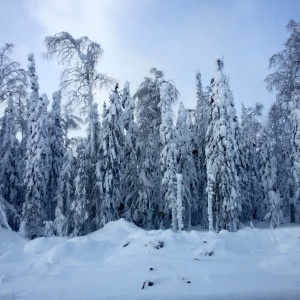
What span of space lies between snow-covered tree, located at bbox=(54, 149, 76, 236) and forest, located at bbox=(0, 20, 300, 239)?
78mm

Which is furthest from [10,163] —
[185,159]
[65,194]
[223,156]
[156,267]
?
[156,267]

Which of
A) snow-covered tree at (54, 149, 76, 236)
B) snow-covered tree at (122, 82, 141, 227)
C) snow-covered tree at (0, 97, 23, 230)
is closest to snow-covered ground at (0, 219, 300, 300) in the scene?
snow-covered tree at (54, 149, 76, 236)


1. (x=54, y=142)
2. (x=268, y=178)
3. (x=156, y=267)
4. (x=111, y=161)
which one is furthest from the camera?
(x=268, y=178)

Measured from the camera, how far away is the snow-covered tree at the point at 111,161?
22513 millimetres

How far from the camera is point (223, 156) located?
72.3 ft

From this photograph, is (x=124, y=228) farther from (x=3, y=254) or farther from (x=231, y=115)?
(x=231, y=115)

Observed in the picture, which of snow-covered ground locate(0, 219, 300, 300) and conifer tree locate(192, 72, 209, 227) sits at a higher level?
conifer tree locate(192, 72, 209, 227)

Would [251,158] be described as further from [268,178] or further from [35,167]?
[35,167]

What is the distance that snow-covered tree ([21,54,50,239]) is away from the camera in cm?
2358

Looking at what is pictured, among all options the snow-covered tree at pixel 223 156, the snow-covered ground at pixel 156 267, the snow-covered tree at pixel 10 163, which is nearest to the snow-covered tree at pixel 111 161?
the snow-covered tree at pixel 223 156

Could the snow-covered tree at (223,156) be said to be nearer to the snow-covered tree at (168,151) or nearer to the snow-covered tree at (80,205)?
the snow-covered tree at (168,151)

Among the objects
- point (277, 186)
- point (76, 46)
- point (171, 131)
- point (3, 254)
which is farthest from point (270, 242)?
point (277, 186)

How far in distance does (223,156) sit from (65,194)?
1266cm

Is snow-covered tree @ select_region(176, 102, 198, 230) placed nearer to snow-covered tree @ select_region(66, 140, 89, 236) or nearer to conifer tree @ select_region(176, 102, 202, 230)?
conifer tree @ select_region(176, 102, 202, 230)
